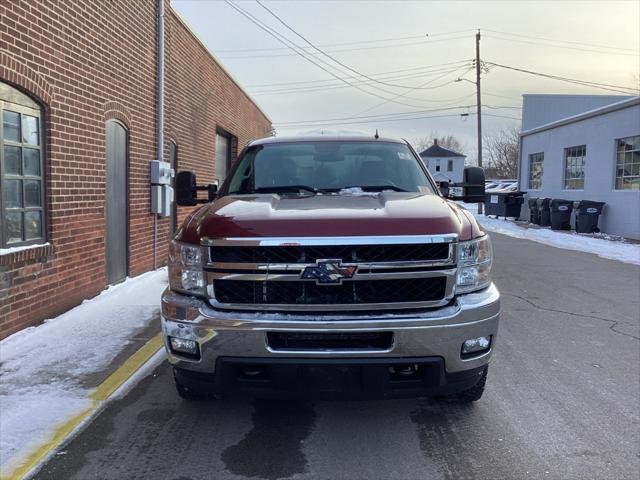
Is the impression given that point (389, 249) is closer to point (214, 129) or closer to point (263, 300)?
point (263, 300)

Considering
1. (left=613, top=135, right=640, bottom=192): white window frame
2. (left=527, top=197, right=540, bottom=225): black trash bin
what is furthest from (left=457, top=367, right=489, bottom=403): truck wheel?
(left=527, top=197, right=540, bottom=225): black trash bin

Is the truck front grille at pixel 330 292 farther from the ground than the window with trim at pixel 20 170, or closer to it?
closer to it

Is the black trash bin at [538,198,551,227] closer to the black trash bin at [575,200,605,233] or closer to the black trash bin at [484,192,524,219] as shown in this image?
the black trash bin at [575,200,605,233]

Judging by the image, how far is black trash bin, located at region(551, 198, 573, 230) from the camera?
19609 mm

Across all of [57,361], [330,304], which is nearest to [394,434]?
[330,304]

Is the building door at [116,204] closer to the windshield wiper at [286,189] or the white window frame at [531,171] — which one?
the windshield wiper at [286,189]

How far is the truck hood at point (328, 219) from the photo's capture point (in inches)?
125

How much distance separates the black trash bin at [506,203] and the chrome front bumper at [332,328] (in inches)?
871

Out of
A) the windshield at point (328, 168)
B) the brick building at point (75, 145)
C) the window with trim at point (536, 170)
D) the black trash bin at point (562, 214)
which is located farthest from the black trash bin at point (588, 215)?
the windshield at point (328, 168)

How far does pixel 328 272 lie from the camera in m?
3.11

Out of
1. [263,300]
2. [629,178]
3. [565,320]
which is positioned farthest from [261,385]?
[629,178]

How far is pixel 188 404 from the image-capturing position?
4.05m

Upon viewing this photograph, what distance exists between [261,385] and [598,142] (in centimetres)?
1902

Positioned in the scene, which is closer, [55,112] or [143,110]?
[55,112]
